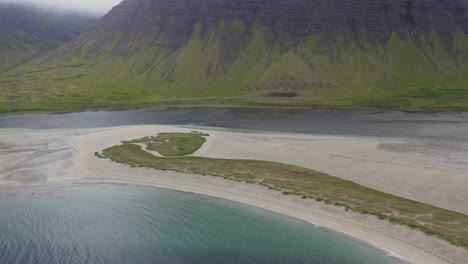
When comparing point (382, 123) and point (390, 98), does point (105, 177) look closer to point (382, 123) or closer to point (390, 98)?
point (382, 123)

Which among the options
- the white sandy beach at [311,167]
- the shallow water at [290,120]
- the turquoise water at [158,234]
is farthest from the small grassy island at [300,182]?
the shallow water at [290,120]

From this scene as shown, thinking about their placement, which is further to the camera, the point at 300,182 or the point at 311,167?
the point at 311,167

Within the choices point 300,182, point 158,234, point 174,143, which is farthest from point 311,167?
point 174,143

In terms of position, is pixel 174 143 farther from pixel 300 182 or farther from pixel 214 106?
pixel 214 106

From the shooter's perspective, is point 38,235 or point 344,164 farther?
point 344,164

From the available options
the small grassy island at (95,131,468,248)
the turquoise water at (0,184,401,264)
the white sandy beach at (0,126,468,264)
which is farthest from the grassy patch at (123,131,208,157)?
the turquoise water at (0,184,401,264)

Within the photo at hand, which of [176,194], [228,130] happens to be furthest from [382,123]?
[176,194]
